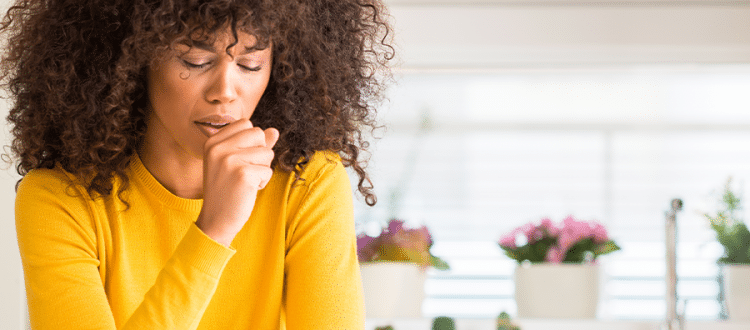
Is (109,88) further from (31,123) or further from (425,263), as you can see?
(425,263)

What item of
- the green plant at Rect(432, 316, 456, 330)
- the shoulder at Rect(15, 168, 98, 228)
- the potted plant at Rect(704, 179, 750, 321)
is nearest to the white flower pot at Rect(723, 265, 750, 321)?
the potted plant at Rect(704, 179, 750, 321)

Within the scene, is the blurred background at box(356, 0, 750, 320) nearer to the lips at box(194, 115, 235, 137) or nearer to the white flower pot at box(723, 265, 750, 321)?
the white flower pot at box(723, 265, 750, 321)

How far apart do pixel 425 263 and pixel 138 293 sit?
110cm

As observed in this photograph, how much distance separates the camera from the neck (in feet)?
3.16

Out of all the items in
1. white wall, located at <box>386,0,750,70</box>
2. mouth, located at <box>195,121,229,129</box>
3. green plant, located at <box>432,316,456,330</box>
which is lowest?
green plant, located at <box>432,316,456,330</box>

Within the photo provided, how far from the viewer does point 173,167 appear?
0.97m

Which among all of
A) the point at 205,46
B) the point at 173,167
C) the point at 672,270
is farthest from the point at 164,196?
the point at 672,270

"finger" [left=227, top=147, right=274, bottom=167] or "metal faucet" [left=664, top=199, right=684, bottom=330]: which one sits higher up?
"finger" [left=227, top=147, right=274, bottom=167]

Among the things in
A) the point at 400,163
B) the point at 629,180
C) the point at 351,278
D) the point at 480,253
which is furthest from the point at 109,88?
the point at 629,180

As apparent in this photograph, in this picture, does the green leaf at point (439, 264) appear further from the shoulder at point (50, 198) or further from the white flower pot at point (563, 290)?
the shoulder at point (50, 198)

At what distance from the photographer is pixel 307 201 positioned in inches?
36.9

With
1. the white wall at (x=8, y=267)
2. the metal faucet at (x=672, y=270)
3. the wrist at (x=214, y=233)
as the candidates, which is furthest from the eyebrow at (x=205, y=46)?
the metal faucet at (x=672, y=270)

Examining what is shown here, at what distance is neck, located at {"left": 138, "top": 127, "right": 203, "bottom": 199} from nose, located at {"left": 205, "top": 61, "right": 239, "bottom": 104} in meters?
0.16

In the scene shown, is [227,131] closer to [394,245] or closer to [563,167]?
[394,245]
